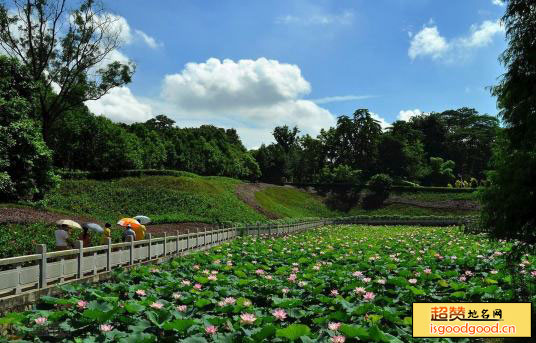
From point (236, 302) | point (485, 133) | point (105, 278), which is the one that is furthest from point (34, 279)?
point (485, 133)

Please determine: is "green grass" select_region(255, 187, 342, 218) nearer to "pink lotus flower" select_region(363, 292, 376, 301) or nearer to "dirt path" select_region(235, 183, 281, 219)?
"dirt path" select_region(235, 183, 281, 219)

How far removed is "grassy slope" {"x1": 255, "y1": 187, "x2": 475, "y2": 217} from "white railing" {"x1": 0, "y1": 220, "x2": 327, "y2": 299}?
34981mm

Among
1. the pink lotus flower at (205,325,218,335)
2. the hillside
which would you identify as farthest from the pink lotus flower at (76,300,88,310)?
the hillside

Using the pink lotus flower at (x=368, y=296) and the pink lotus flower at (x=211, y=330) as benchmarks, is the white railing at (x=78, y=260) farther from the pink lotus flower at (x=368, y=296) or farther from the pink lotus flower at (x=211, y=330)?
the pink lotus flower at (x=368, y=296)

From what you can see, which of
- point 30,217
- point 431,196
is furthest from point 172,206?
point 431,196

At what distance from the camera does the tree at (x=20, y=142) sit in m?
23.8

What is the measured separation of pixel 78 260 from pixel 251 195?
43.5 m

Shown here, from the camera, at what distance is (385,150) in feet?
275

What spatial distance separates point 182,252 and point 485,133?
8627 centimetres

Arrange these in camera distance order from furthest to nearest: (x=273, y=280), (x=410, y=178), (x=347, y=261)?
1. (x=410, y=178)
2. (x=347, y=261)
3. (x=273, y=280)

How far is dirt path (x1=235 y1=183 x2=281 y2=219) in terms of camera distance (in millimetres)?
46938

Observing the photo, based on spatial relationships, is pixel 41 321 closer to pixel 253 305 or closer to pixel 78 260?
pixel 253 305

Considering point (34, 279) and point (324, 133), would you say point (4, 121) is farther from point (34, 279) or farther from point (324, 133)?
point (324, 133)

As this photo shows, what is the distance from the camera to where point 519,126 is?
8.36m
